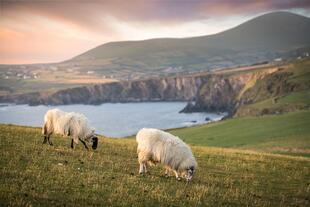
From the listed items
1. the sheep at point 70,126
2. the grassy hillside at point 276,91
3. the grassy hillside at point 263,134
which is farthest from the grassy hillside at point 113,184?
the grassy hillside at point 276,91

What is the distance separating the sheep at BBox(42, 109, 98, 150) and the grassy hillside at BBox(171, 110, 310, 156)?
111 feet

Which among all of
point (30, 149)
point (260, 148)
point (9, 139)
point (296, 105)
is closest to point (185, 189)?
point (30, 149)

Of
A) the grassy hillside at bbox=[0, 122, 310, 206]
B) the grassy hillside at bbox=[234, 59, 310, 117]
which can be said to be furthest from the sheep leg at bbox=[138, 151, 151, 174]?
the grassy hillside at bbox=[234, 59, 310, 117]

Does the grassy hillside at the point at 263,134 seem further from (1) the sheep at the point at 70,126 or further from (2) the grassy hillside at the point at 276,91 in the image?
(1) the sheep at the point at 70,126

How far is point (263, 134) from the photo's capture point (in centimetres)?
6188

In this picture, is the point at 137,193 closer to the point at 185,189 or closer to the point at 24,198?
the point at 185,189

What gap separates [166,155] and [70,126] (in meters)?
6.93

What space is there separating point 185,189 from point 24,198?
6119 millimetres

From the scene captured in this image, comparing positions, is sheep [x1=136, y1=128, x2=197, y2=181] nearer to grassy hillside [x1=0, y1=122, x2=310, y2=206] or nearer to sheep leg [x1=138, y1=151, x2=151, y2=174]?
sheep leg [x1=138, y1=151, x2=151, y2=174]

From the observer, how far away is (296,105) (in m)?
94.9

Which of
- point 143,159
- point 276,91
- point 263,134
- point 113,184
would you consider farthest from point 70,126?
point 276,91

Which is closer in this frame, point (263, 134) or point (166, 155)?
point (166, 155)

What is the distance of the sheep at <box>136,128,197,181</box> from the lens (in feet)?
52.7

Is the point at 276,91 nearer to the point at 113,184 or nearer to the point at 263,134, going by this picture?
the point at 263,134
